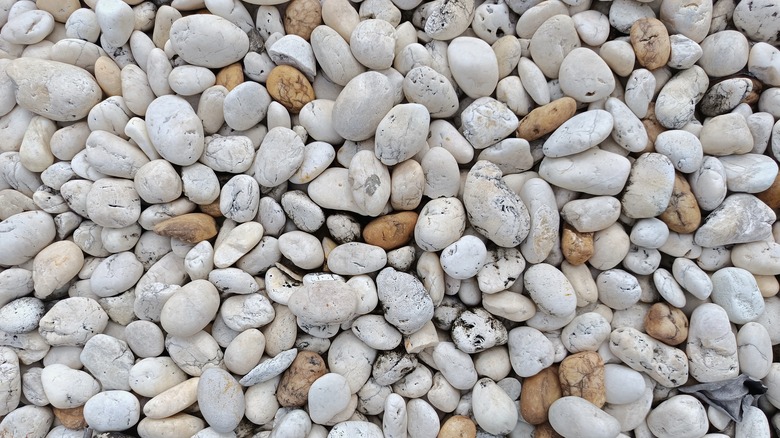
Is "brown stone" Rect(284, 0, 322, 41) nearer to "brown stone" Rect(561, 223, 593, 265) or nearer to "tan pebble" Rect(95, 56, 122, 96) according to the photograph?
"tan pebble" Rect(95, 56, 122, 96)

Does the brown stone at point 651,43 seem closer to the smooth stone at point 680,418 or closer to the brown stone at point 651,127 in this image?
the brown stone at point 651,127

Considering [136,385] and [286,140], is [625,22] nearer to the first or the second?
[286,140]

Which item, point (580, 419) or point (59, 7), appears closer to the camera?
point (580, 419)

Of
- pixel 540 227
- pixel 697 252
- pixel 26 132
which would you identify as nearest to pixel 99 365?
pixel 26 132

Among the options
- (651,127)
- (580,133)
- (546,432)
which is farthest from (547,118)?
(546,432)

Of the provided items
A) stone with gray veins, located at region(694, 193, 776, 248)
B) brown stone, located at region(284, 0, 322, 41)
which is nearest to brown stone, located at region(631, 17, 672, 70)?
stone with gray veins, located at region(694, 193, 776, 248)

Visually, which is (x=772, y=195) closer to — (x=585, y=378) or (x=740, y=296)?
(x=740, y=296)
